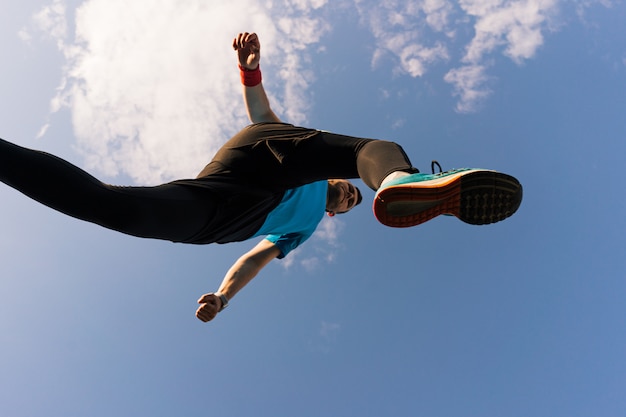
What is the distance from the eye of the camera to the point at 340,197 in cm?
436

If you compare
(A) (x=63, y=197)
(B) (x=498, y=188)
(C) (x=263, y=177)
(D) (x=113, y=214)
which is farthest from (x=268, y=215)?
(B) (x=498, y=188)

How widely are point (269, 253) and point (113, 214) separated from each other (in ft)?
6.81

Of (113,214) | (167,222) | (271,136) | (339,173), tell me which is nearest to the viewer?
(113,214)

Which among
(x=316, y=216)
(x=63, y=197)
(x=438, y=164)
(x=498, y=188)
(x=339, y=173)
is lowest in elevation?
(x=63, y=197)

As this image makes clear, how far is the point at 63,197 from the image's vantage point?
2098 millimetres

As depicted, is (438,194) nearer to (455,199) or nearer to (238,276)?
(455,199)

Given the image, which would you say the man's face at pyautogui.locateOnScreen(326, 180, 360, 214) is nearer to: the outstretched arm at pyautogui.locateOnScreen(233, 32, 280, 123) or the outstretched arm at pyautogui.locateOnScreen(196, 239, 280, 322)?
the outstretched arm at pyautogui.locateOnScreen(196, 239, 280, 322)

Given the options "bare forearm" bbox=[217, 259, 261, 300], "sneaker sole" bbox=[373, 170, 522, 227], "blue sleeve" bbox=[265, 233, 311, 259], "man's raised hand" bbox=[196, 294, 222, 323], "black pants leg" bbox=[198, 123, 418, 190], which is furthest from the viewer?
"blue sleeve" bbox=[265, 233, 311, 259]

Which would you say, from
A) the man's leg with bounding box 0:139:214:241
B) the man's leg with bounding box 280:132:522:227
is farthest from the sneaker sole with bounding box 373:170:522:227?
the man's leg with bounding box 0:139:214:241

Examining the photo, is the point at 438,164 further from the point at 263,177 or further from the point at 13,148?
the point at 13,148

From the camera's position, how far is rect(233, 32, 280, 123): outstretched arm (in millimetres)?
3877

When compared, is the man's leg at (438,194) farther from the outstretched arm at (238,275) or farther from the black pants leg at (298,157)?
the outstretched arm at (238,275)

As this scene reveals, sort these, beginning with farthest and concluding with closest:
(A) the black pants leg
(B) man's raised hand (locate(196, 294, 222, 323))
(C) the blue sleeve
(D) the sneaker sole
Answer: (C) the blue sleeve
(B) man's raised hand (locate(196, 294, 222, 323))
(A) the black pants leg
(D) the sneaker sole

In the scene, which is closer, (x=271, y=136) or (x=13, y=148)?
(x=13, y=148)
